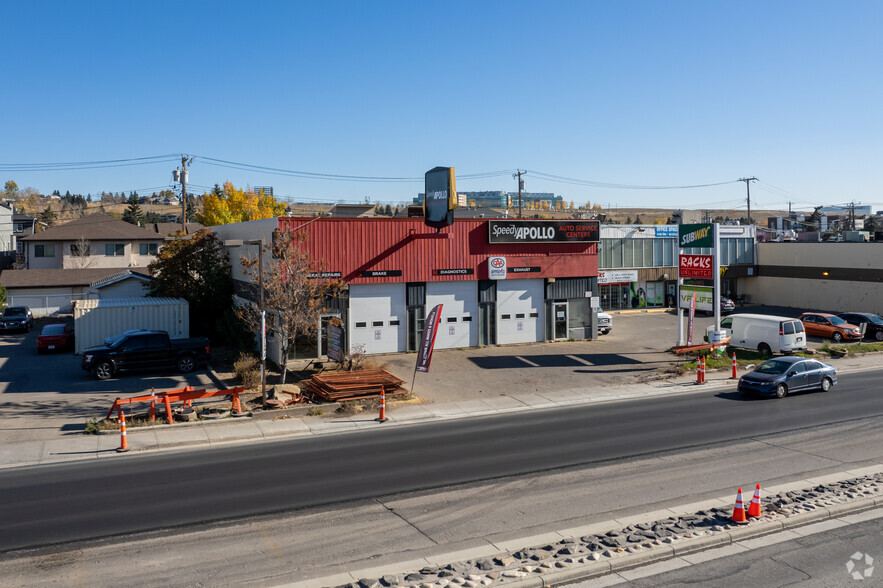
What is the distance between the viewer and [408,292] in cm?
3381

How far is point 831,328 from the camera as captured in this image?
133 ft

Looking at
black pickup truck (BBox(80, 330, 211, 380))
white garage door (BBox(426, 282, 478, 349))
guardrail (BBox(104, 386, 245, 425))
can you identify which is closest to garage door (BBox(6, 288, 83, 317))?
black pickup truck (BBox(80, 330, 211, 380))

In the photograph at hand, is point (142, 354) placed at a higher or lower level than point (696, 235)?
lower

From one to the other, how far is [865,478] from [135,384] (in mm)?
24526

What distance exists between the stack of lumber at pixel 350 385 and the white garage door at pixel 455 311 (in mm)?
8968

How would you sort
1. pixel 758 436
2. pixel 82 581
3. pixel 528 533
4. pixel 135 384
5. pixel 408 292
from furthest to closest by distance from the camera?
pixel 408 292
pixel 135 384
pixel 758 436
pixel 528 533
pixel 82 581

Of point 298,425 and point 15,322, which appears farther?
point 15,322

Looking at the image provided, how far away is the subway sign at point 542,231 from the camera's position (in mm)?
35719

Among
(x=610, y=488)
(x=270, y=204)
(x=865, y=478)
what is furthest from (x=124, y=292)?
(x=865, y=478)

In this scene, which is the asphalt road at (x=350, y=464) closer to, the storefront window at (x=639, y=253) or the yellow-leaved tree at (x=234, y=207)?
the storefront window at (x=639, y=253)

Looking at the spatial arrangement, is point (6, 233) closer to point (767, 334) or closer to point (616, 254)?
point (616, 254)

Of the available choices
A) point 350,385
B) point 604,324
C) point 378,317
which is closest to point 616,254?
point 604,324

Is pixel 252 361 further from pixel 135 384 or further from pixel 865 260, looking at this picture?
pixel 865 260

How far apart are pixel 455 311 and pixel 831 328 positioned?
23.1 meters
